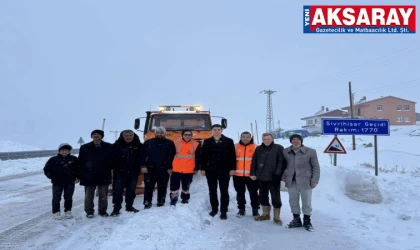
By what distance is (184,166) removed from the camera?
6203 millimetres

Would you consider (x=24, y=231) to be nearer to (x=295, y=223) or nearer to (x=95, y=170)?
(x=95, y=170)

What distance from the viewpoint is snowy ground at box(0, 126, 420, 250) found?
14.7 feet

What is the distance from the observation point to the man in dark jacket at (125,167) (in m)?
5.93

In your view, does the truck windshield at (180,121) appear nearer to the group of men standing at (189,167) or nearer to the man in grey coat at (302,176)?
the group of men standing at (189,167)

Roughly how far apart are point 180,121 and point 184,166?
128 inches

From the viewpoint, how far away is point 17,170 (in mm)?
16203

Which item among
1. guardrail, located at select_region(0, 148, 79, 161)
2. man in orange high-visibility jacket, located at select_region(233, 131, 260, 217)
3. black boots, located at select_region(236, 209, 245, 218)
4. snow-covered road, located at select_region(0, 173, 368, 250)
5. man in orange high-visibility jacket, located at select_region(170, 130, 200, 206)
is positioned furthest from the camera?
guardrail, located at select_region(0, 148, 79, 161)

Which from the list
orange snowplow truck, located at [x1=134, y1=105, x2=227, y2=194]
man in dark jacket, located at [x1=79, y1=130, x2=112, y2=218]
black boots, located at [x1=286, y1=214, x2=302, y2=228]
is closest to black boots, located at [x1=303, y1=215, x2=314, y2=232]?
black boots, located at [x1=286, y1=214, x2=302, y2=228]

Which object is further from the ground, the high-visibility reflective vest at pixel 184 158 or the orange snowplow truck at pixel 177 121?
the orange snowplow truck at pixel 177 121

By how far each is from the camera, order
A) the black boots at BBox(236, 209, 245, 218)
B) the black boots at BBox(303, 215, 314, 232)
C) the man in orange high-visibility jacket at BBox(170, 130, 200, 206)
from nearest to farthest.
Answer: the black boots at BBox(303, 215, 314, 232), the black boots at BBox(236, 209, 245, 218), the man in orange high-visibility jacket at BBox(170, 130, 200, 206)

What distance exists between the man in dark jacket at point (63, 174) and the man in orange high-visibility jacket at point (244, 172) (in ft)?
10.8

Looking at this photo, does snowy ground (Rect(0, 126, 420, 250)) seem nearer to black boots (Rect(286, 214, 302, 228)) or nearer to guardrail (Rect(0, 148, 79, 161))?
black boots (Rect(286, 214, 302, 228))

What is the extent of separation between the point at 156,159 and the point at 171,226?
5.46ft

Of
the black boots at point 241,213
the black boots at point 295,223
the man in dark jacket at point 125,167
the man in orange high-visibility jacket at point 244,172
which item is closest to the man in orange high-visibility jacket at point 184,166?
the man in dark jacket at point 125,167
